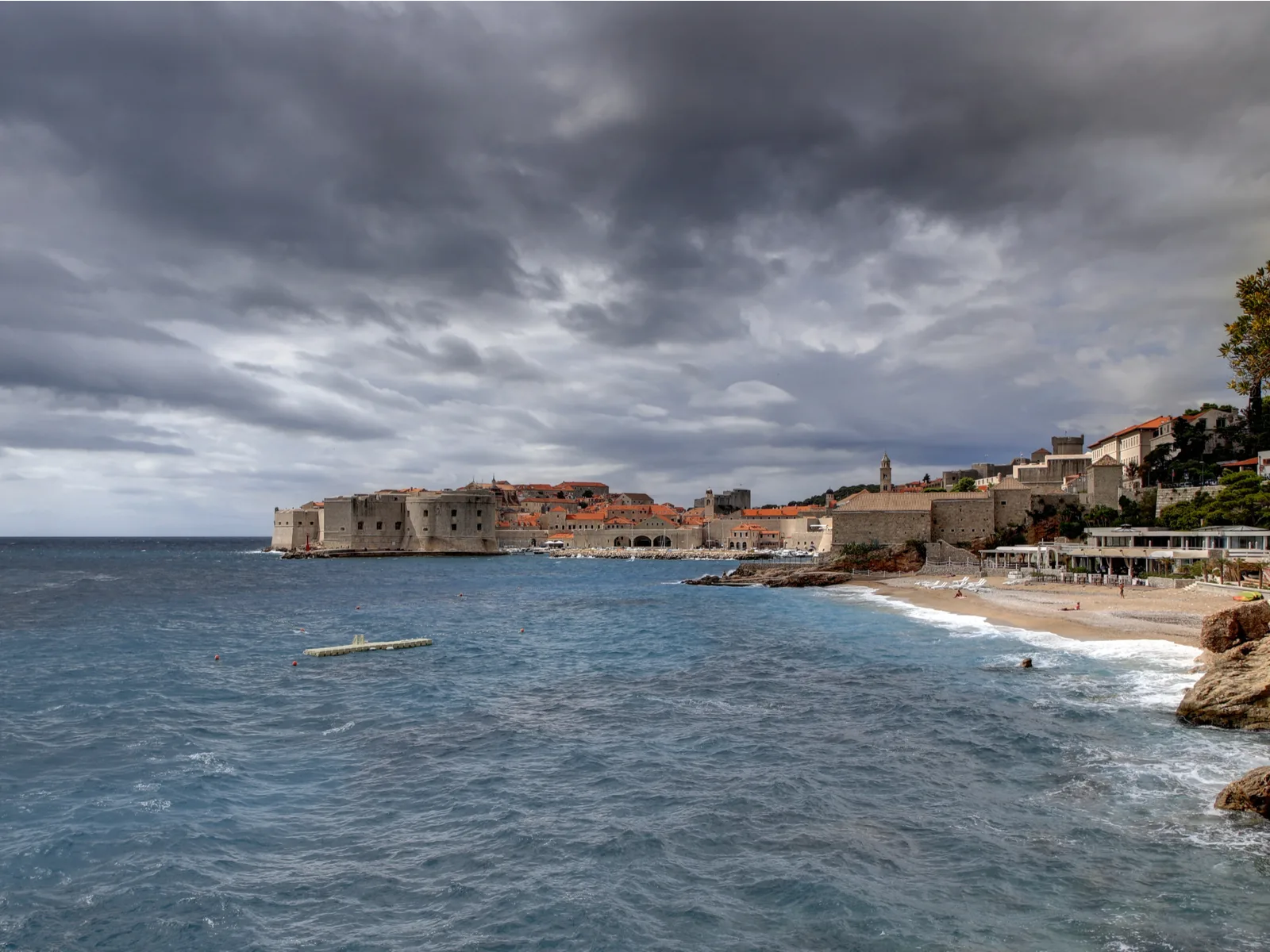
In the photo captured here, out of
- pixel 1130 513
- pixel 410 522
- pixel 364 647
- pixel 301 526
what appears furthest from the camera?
pixel 301 526

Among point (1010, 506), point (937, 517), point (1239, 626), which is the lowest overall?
point (1239, 626)

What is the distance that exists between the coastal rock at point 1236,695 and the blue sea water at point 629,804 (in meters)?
0.76

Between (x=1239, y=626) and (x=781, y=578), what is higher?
(x=1239, y=626)

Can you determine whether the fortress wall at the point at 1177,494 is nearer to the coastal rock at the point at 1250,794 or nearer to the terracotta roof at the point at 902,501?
the terracotta roof at the point at 902,501

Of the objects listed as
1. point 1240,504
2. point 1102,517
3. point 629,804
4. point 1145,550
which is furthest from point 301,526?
point 629,804

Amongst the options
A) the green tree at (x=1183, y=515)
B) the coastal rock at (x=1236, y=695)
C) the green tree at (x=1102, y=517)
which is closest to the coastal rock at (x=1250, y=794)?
the coastal rock at (x=1236, y=695)

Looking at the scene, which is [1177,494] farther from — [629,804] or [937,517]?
[629,804]

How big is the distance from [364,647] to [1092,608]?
22892mm

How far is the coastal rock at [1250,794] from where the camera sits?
8.20 meters

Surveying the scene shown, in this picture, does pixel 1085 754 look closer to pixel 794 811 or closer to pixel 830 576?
pixel 794 811

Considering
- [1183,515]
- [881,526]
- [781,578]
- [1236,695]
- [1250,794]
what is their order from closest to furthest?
1. [1250,794]
2. [1236,695]
3. [1183,515]
4. [781,578]
5. [881,526]

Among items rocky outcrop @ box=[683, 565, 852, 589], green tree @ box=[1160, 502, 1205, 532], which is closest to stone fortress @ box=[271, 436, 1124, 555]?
rocky outcrop @ box=[683, 565, 852, 589]

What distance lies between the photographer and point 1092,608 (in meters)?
25.8

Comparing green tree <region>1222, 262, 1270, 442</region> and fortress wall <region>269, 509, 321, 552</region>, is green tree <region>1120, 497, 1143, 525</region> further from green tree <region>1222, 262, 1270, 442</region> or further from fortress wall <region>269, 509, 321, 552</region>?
fortress wall <region>269, 509, 321, 552</region>
